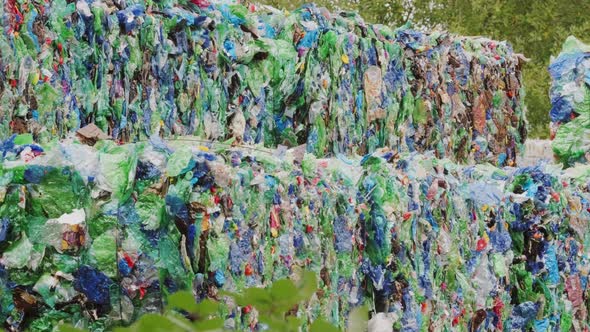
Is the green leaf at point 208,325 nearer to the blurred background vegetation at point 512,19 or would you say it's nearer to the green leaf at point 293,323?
the green leaf at point 293,323

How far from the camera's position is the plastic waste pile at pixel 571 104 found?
35.3ft

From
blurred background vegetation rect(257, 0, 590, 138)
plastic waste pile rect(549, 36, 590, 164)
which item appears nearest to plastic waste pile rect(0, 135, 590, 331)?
plastic waste pile rect(549, 36, 590, 164)

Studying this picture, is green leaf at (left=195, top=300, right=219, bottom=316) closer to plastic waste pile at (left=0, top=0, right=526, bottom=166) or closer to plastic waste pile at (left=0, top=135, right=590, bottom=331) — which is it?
plastic waste pile at (left=0, top=135, right=590, bottom=331)

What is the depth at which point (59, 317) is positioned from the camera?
14.1 ft

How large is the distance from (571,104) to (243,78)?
3.85 meters

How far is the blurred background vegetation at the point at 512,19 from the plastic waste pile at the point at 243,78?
1156cm

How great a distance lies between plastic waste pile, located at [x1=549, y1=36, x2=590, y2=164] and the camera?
35.3ft

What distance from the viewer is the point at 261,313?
6.34 ft

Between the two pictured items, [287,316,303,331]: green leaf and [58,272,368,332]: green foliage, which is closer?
[58,272,368,332]: green foliage

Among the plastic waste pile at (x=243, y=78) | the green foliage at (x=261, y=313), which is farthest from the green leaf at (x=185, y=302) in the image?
the plastic waste pile at (x=243, y=78)

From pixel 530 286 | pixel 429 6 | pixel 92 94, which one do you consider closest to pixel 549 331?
pixel 530 286

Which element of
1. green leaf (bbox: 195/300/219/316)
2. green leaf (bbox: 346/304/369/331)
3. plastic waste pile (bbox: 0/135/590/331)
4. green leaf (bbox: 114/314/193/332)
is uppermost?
green leaf (bbox: 346/304/369/331)

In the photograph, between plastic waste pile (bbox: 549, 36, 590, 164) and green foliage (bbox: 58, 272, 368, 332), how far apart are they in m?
9.04

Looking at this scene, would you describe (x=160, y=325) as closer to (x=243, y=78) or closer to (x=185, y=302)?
(x=185, y=302)
